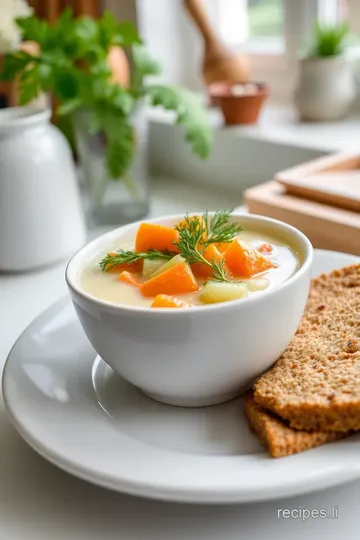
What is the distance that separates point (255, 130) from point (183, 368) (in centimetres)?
113

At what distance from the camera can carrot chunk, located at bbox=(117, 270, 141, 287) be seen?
83cm

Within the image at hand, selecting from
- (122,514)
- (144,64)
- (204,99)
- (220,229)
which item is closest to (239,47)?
(204,99)

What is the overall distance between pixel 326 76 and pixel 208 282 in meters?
1.13

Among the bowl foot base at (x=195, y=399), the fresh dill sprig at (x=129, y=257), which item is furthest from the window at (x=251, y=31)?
the bowl foot base at (x=195, y=399)

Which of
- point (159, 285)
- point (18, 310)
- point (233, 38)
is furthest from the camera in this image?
point (233, 38)

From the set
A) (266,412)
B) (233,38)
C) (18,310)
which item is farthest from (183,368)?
(233,38)

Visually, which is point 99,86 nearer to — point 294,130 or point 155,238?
point 294,130

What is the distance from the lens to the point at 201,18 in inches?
76.7

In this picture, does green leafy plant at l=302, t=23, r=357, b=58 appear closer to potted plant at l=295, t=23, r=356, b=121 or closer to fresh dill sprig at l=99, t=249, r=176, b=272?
potted plant at l=295, t=23, r=356, b=121

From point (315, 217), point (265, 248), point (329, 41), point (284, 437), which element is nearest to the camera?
point (284, 437)

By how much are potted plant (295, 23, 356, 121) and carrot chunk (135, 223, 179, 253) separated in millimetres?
1018

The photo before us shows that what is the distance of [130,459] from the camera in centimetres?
69

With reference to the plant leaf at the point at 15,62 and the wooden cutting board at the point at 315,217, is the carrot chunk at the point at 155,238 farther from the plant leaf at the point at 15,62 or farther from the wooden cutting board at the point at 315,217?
the plant leaf at the point at 15,62

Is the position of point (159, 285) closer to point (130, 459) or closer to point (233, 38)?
point (130, 459)
